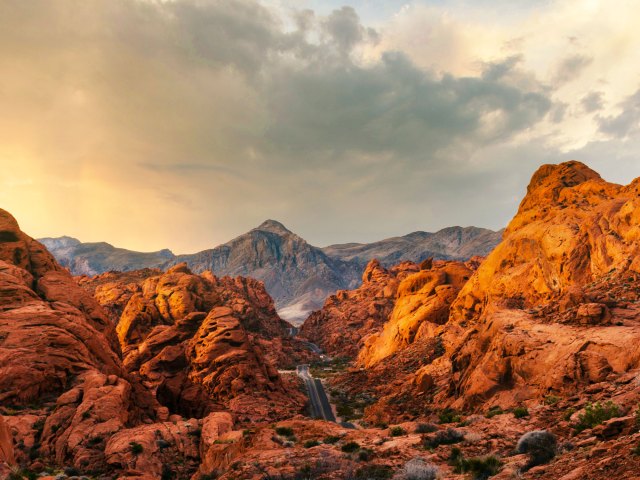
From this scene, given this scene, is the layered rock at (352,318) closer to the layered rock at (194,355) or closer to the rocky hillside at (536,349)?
the rocky hillside at (536,349)

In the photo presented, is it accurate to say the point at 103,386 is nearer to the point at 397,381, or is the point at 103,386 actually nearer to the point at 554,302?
the point at 397,381

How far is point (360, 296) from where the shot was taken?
185 m

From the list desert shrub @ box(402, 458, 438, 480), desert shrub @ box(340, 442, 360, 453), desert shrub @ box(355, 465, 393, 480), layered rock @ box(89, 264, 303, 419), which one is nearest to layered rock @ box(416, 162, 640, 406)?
desert shrub @ box(340, 442, 360, 453)

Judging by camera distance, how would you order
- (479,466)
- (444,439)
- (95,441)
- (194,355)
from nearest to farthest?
(479,466)
(444,439)
(95,441)
(194,355)

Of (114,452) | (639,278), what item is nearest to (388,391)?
(639,278)

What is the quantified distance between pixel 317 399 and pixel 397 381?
21813 mm

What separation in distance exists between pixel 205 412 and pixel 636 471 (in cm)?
4085

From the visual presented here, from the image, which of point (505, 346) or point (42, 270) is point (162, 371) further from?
point (505, 346)

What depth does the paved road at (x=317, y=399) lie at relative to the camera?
62.0m

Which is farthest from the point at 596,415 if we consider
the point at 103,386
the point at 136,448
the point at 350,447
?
the point at 103,386

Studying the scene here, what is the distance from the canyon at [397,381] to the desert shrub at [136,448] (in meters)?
0.15

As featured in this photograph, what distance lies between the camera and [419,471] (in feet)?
43.1

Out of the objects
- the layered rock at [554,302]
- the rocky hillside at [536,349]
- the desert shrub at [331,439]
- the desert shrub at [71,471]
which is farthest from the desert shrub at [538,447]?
the desert shrub at [71,471]

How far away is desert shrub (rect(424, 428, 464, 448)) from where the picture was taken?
16797mm
